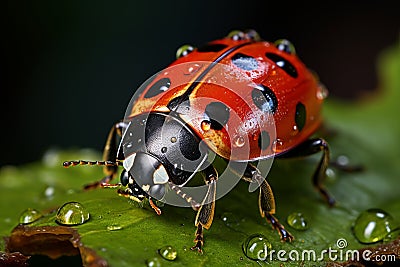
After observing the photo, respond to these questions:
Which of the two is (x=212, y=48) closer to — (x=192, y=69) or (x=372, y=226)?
(x=192, y=69)

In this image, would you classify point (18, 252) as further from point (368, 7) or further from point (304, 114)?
point (368, 7)

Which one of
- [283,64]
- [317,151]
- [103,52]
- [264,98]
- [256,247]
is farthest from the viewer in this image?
[103,52]

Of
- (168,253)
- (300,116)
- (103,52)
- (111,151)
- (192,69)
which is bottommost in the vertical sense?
(103,52)

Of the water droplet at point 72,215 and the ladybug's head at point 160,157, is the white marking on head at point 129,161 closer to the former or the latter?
the ladybug's head at point 160,157

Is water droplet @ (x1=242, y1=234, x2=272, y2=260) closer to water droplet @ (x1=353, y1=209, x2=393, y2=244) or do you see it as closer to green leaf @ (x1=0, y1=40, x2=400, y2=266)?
green leaf @ (x1=0, y1=40, x2=400, y2=266)

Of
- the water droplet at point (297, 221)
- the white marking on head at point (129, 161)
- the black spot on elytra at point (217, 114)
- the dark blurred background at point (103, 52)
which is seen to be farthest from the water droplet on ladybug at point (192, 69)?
the dark blurred background at point (103, 52)

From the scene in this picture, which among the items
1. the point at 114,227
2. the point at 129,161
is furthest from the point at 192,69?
the point at 114,227

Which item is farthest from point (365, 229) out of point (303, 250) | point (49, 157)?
point (49, 157)

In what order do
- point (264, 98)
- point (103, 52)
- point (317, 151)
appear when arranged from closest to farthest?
point (264, 98) → point (317, 151) → point (103, 52)

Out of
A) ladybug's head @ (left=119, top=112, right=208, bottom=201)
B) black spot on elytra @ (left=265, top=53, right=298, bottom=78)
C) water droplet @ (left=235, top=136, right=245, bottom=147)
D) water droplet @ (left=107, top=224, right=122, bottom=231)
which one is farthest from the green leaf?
black spot on elytra @ (left=265, top=53, right=298, bottom=78)
